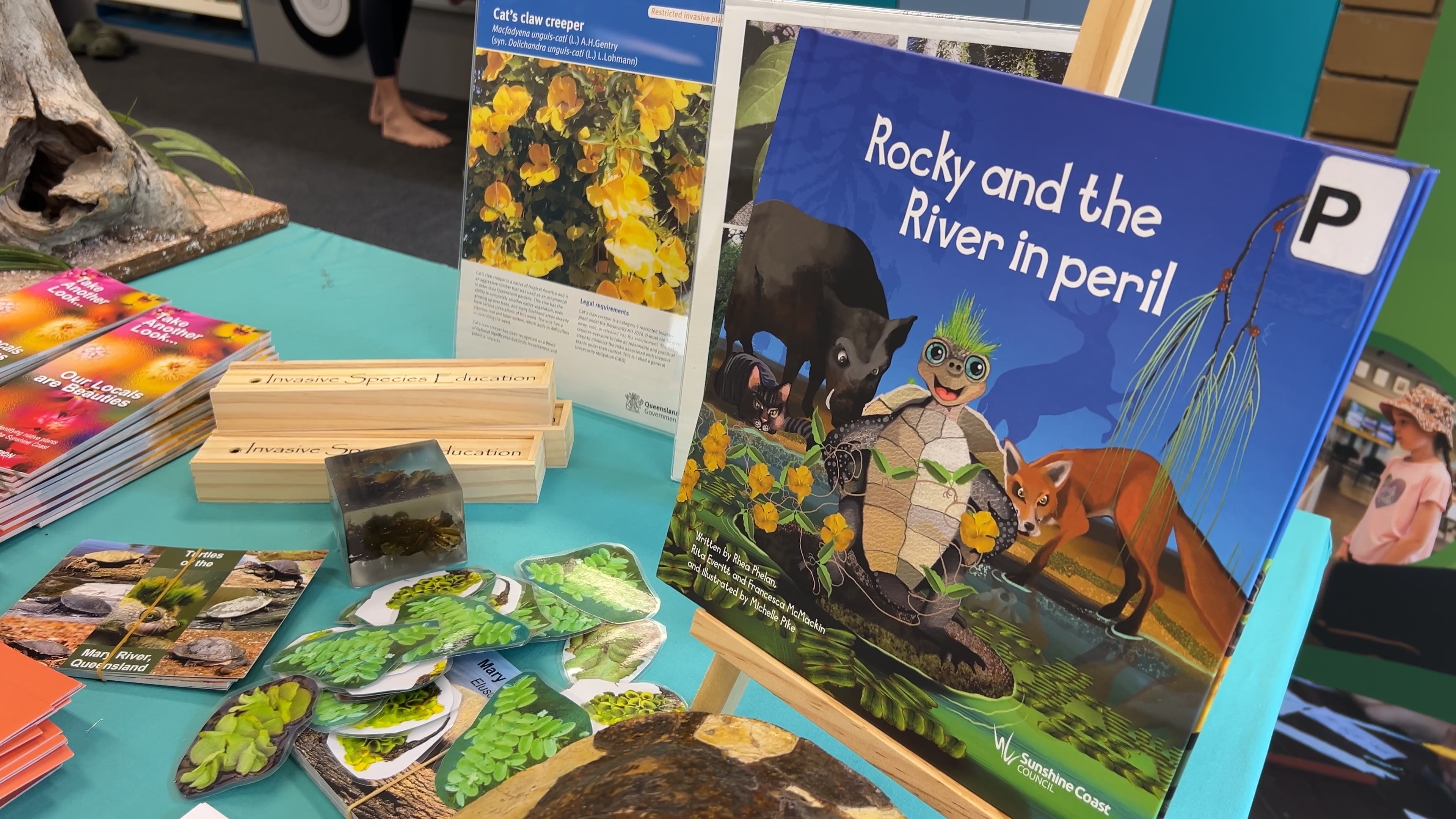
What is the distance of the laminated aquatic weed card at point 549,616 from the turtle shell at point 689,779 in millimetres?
286

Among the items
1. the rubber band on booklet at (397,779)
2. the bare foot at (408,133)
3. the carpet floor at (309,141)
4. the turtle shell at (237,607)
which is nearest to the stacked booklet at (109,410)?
the turtle shell at (237,607)

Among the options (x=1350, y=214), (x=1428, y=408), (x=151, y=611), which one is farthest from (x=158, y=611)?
(x=1428, y=408)

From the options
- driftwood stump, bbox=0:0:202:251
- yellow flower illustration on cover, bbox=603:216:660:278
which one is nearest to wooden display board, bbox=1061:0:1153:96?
yellow flower illustration on cover, bbox=603:216:660:278

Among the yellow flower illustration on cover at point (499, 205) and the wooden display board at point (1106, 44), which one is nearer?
the wooden display board at point (1106, 44)

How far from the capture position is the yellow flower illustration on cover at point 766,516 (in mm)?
695

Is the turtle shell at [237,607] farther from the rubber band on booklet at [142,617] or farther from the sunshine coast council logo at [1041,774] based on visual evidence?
→ the sunshine coast council logo at [1041,774]

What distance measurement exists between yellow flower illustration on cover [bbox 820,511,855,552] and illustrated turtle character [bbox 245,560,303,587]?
67cm

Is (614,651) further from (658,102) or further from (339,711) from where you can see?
(658,102)

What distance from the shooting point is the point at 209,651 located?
3.07ft

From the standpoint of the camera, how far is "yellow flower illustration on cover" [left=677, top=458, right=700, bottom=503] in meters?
0.74

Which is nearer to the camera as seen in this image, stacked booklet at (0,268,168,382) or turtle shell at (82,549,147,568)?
turtle shell at (82,549,147,568)

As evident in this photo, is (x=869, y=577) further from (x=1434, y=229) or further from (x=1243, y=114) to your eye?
(x=1243, y=114)

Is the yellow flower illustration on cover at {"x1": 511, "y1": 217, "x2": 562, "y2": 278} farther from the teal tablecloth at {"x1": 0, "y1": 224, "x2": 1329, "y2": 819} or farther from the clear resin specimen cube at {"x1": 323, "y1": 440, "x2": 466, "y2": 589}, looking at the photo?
the clear resin specimen cube at {"x1": 323, "y1": 440, "x2": 466, "y2": 589}

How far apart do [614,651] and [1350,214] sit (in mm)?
777
